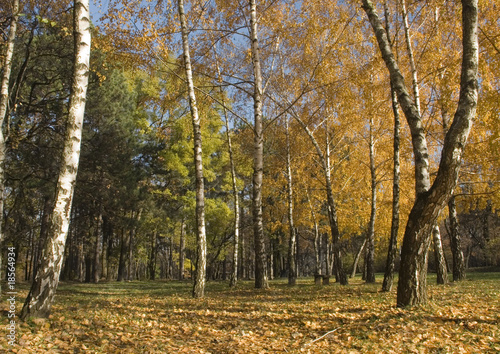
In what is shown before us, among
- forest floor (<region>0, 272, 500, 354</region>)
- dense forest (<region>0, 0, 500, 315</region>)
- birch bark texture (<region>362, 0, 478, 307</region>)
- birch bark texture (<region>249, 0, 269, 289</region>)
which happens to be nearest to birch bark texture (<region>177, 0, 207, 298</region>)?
dense forest (<region>0, 0, 500, 315</region>)

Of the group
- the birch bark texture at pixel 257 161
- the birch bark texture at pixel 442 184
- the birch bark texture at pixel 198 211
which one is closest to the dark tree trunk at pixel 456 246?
the birch bark texture at pixel 257 161

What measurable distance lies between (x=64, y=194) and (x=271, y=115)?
535 inches

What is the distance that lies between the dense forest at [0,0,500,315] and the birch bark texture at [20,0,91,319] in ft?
0.13

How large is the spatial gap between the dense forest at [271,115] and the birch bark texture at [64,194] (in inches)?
1.5

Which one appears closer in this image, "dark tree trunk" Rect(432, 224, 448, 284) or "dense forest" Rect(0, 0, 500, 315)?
"dense forest" Rect(0, 0, 500, 315)

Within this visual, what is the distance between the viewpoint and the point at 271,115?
17.3 metres

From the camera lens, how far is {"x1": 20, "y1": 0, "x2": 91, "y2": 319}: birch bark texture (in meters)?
4.48

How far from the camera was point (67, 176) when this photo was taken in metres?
4.80

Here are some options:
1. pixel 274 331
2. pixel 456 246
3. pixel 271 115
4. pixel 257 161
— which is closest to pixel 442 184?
pixel 274 331

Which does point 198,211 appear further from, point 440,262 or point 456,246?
point 456,246

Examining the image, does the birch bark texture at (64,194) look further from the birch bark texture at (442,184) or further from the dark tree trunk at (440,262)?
the dark tree trunk at (440,262)

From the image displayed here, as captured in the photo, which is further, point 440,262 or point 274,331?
point 440,262

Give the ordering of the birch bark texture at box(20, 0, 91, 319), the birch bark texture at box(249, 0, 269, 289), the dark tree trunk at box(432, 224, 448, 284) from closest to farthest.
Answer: the birch bark texture at box(20, 0, 91, 319)
the dark tree trunk at box(432, 224, 448, 284)
the birch bark texture at box(249, 0, 269, 289)

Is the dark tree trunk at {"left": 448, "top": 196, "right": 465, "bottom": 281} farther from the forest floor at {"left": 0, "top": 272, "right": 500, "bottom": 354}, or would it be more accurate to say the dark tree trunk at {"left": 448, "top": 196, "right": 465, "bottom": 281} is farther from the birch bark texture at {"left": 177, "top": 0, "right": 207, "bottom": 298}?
the birch bark texture at {"left": 177, "top": 0, "right": 207, "bottom": 298}
